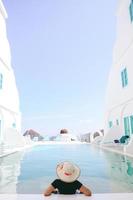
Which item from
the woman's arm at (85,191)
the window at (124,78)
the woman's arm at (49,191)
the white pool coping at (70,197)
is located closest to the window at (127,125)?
the window at (124,78)

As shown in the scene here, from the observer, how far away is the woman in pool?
393 centimetres

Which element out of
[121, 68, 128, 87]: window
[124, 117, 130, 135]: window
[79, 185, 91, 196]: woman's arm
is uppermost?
[121, 68, 128, 87]: window

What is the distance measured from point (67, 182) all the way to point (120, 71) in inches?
604

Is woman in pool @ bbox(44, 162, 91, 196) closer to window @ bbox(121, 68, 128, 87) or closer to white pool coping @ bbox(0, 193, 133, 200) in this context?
white pool coping @ bbox(0, 193, 133, 200)

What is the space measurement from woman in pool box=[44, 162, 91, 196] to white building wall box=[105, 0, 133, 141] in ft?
39.8

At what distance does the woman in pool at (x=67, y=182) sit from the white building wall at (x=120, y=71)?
12120 mm

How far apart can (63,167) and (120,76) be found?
50.0 ft

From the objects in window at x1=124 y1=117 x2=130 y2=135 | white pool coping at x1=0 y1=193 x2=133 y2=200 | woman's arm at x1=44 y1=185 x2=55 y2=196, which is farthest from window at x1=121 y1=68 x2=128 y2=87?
woman's arm at x1=44 y1=185 x2=55 y2=196

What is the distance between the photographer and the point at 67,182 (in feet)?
12.9

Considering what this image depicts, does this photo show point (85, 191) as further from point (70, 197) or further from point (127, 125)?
point (127, 125)

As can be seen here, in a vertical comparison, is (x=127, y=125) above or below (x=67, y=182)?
above

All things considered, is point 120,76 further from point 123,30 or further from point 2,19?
point 2,19

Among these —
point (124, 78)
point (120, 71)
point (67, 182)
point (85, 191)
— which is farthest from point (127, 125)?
point (67, 182)

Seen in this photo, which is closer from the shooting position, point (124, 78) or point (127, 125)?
point (127, 125)
